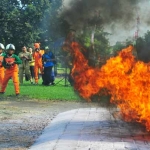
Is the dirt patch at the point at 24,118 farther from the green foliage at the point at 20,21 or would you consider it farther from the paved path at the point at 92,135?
the green foliage at the point at 20,21

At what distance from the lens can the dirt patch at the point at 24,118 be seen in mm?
7652

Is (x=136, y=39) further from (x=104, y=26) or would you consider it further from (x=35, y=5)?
(x=35, y=5)

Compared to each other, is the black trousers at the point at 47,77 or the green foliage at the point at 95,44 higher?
the green foliage at the point at 95,44

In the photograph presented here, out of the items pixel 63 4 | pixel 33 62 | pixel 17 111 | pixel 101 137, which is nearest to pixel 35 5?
pixel 33 62

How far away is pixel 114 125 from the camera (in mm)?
8531

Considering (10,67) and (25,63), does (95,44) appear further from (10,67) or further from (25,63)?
(25,63)

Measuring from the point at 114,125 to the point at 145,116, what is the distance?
1.03 m

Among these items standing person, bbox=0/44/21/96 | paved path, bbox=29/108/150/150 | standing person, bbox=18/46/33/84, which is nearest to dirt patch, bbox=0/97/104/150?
paved path, bbox=29/108/150/150

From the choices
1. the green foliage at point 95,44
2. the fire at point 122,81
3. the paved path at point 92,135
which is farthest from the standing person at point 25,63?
the fire at point 122,81

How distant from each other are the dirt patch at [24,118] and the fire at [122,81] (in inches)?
26.0

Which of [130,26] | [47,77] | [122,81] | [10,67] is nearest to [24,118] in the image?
[122,81]

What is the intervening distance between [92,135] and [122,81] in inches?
48.2

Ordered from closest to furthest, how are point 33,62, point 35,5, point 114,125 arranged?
point 114,125 < point 33,62 < point 35,5

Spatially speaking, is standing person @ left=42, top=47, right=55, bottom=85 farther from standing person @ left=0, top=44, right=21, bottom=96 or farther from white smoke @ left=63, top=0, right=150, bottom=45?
white smoke @ left=63, top=0, right=150, bottom=45
